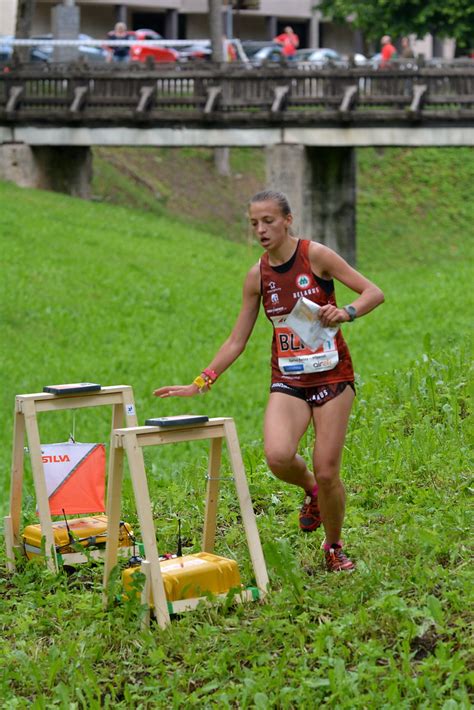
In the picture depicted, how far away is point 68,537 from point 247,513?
1.33 meters

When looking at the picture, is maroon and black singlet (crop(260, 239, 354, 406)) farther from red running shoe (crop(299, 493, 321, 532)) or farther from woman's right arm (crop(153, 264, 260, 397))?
red running shoe (crop(299, 493, 321, 532))

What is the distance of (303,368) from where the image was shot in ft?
22.9

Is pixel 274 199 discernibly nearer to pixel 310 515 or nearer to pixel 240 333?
pixel 240 333

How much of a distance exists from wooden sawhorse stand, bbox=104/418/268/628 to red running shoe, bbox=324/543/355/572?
40 centimetres

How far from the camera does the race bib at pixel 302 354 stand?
6.95 m

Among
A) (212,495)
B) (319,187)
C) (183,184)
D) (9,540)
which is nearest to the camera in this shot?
(212,495)

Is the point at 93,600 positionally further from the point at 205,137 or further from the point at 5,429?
the point at 205,137

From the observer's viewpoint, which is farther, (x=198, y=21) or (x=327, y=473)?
(x=198, y=21)

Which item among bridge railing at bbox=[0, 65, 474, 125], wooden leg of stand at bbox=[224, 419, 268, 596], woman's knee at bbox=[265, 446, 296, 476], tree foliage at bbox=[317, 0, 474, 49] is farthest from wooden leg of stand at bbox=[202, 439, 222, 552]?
tree foliage at bbox=[317, 0, 474, 49]

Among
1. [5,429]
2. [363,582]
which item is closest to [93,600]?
[363,582]

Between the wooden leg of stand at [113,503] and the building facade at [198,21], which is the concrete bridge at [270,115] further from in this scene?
the wooden leg of stand at [113,503]

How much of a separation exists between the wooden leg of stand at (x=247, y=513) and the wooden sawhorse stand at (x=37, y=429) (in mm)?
901

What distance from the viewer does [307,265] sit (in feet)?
23.0

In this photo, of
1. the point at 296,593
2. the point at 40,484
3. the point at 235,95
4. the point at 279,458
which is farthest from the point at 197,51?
→ the point at 296,593
